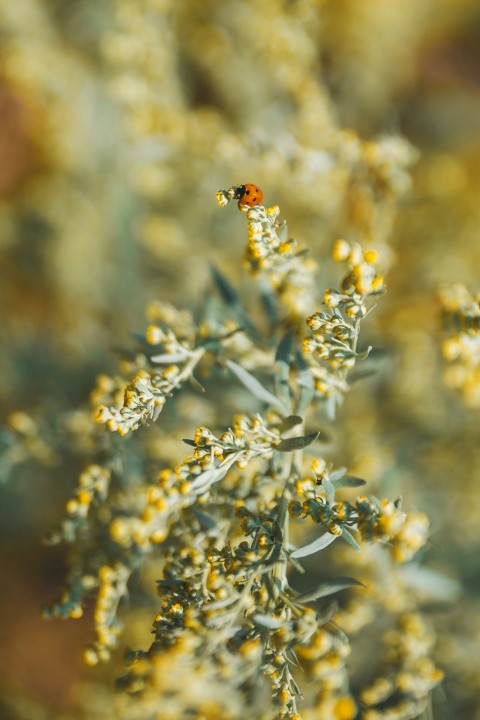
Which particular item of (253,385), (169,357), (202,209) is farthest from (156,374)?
(202,209)

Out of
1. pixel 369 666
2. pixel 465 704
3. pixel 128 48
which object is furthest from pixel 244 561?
pixel 128 48

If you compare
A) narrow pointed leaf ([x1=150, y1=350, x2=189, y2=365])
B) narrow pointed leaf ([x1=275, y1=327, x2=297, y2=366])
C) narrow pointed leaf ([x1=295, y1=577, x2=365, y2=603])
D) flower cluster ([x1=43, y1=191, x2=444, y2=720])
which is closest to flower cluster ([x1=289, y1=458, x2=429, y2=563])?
flower cluster ([x1=43, y1=191, x2=444, y2=720])

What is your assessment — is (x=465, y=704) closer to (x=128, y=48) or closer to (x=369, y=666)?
(x=369, y=666)

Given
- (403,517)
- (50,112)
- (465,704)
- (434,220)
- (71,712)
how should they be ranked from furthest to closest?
(50,112)
(71,712)
(434,220)
(465,704)
(403,517)

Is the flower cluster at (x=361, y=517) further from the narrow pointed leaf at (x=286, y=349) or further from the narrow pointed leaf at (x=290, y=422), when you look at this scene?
the narrow pointed leaf at (x=286, y=349)

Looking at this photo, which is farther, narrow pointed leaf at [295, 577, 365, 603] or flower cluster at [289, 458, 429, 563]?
narrow pointed leaf at [295, 577, 365, 603]

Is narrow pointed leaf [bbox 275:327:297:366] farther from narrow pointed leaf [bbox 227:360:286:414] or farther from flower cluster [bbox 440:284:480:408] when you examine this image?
flower cluster [bbox 440:284:480:408]
